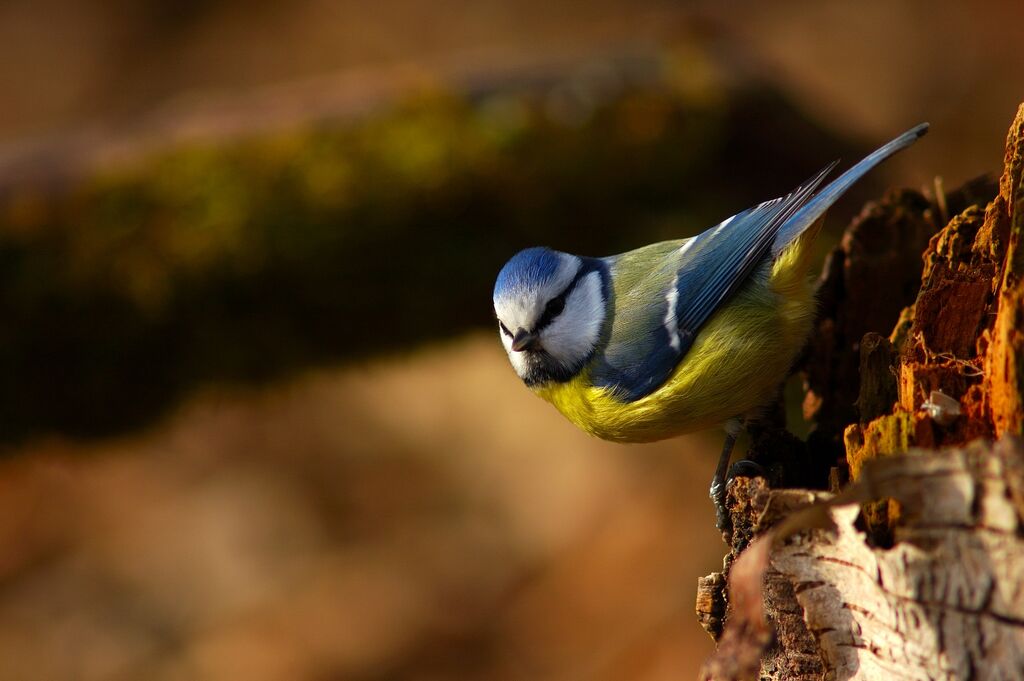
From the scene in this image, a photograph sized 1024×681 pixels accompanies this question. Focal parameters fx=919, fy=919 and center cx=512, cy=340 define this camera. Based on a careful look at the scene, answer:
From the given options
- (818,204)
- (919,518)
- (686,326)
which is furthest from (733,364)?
(919,518)

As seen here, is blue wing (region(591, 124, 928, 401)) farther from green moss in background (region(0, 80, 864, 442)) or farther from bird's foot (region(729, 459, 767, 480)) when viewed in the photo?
green moss in background (region(0, 80, 864, 442))

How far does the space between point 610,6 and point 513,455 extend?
310 centimetres

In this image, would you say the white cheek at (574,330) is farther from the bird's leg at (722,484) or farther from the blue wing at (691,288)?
the bird's leg at (722,484)

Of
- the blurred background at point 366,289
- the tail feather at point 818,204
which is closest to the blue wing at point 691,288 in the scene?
the tail feather at point 818,204

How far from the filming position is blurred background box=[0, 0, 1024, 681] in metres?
3.07

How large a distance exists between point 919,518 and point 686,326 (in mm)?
869

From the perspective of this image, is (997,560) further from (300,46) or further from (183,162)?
(300,46)

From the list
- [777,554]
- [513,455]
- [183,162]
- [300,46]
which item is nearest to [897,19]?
[513,455]

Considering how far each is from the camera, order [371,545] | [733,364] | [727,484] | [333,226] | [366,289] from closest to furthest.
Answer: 1. [727,484]
2. [733,364]
3. [333,226]
4. [366,289]
5. [371,545]

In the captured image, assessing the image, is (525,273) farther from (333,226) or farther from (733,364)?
(333,226)

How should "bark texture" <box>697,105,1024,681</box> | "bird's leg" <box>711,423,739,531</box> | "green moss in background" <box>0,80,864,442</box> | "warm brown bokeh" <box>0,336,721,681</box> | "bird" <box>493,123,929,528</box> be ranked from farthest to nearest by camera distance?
"warm brown bokeh" <box>0,336,721,681</box>, "green moss in background" <box>0,80,864,442</box>, "bird" <box>493,123,929,528</box>, "bird's leg" <box>711,423,739,531</box>, "bark texture" <box>697,105,1024,681</box>

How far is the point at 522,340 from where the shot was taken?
1.95 m

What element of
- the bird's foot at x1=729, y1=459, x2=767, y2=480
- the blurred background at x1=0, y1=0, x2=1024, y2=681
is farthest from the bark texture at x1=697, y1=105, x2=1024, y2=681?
the blurred background at x1=0, y1=0, x2=1024, y2=681

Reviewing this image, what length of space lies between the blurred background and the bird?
1230mm
